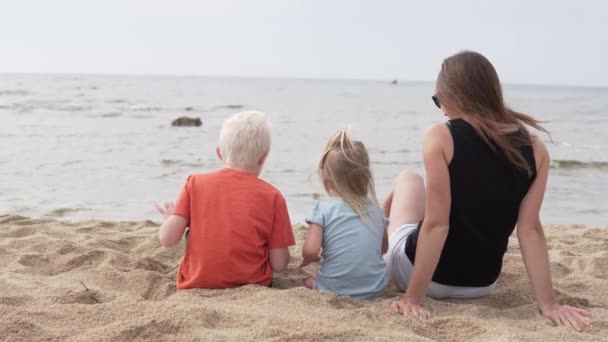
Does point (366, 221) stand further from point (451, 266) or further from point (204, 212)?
point (204, 212)

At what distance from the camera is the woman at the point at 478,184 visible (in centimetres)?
291

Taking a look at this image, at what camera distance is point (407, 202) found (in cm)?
367

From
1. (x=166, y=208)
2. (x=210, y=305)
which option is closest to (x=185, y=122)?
(x=166, y=208)

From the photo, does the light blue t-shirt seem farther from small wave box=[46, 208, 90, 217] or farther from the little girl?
small wave box=[46, 208, 90, 217]

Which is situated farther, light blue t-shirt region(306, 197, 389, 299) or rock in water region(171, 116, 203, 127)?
rock in water region(171, 116, 203, 127)

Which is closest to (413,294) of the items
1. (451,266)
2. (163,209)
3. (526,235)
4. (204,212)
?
(451,266)

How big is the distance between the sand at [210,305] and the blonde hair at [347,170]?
55 centimetres

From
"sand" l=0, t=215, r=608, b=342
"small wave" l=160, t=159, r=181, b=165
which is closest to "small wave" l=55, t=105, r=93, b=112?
"small wave" l=160, t=159, r=181, b=165

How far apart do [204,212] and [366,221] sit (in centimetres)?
87

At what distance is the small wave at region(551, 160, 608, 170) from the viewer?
11.5 m

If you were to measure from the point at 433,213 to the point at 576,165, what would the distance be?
9.84 meters

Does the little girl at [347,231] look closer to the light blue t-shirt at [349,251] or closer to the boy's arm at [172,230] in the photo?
the light blue t-shirt at [349,251]

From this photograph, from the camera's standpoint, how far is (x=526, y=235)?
3.05 metres

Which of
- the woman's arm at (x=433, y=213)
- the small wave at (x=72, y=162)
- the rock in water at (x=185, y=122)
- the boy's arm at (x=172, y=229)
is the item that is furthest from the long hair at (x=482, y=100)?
the rock in water at (x=185, y=122)
